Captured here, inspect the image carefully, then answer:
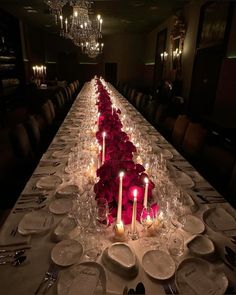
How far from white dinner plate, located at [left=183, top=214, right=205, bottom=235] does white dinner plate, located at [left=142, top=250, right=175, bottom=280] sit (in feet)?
0.72

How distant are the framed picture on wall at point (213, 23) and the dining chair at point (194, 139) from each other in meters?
3.13

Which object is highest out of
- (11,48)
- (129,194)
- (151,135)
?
(11,48)

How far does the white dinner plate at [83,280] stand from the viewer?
0.81 metres

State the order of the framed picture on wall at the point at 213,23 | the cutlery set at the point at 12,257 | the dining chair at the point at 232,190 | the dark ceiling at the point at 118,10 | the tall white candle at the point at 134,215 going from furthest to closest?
A: the dark ceiling at the point at 118,10 < the framed picture on wall at the point at 213,23 < the dining chair at the point at 232,190 < the tall white candle at the point at 134,215 < the cutlery set at the point at 12,257

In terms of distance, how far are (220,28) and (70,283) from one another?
17.7 ft

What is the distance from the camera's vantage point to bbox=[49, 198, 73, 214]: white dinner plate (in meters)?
1.24

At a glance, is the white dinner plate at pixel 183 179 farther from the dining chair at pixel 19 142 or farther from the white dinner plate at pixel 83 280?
the dining chair at pixel 19 142

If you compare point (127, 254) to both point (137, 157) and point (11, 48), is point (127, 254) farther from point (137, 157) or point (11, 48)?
point (11, 48)

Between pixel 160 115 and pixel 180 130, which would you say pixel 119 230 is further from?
pixel 160 115

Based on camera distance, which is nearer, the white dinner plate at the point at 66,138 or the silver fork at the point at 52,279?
the silver fork at the point at 52,279

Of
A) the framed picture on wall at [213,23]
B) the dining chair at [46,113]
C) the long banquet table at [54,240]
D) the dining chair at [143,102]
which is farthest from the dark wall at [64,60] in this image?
the long banquet table at [54,240]

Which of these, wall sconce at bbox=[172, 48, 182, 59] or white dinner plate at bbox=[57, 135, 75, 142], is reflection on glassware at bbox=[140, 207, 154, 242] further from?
wall sconce at bbox=[172, 48, 182, 59]

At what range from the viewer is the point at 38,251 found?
38.8 inches

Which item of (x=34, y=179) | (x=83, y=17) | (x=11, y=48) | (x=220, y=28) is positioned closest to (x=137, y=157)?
(x=34, y=179)
